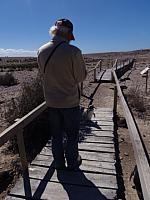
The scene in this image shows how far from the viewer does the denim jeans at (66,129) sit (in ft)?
12.1

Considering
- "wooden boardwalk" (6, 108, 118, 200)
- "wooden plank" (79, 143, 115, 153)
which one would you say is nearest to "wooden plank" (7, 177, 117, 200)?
"wooden boardwalk" (6, 108, 118, 200)

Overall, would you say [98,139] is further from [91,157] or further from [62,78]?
[62,78]

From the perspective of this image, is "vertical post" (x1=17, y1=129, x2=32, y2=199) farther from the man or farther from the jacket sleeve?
the jacket sleeve

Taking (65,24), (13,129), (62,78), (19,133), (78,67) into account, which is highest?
(65,24)

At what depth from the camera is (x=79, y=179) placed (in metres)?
3.81

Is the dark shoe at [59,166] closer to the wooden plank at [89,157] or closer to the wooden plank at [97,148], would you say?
the wooden plank at [89,157]

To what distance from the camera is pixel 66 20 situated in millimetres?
3484

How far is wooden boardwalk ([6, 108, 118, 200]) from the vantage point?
347 cm

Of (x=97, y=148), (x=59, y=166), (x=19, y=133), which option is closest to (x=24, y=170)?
(x=59, y=166)

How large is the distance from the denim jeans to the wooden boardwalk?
249 mm

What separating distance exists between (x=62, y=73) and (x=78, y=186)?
58.6 inches

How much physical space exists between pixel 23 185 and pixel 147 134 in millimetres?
4338

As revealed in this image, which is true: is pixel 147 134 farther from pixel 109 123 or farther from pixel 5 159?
pixel 5 159

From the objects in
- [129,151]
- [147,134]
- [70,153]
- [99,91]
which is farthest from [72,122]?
[99,91]
